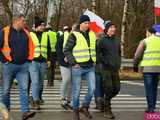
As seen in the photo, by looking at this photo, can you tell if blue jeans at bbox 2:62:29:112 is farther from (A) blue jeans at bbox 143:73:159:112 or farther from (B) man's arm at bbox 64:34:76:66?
(A) blue jeans at bbox 143:73:159:112

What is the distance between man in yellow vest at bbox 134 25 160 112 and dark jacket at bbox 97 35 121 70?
0.54m

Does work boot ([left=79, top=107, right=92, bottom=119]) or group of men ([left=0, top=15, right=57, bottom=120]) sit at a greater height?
group of men ([left=0, top=15, right=57, bottom=120])

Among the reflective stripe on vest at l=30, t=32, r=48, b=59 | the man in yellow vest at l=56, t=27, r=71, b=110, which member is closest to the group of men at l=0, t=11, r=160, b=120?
the reflective stripe on vest at l=30, t=32, r=48, b=59

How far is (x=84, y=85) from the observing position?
2022 centimetres

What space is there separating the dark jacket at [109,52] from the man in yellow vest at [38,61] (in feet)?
5.39

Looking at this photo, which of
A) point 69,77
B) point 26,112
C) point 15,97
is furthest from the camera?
point 15,97

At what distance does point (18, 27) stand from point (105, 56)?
2009mm

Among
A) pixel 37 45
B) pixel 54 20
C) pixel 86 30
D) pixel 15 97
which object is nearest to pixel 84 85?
pixel 15 97

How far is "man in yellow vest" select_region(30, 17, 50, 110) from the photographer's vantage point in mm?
13117

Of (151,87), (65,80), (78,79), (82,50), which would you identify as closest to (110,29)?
(82,50)

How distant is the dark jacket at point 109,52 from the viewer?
1202 cm

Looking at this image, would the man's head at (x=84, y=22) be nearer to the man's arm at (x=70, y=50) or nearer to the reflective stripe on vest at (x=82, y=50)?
the reflective stripe on vest at (x=82, y=50)

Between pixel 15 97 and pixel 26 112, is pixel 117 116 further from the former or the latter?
pixel 15 97

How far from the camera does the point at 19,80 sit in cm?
1120
